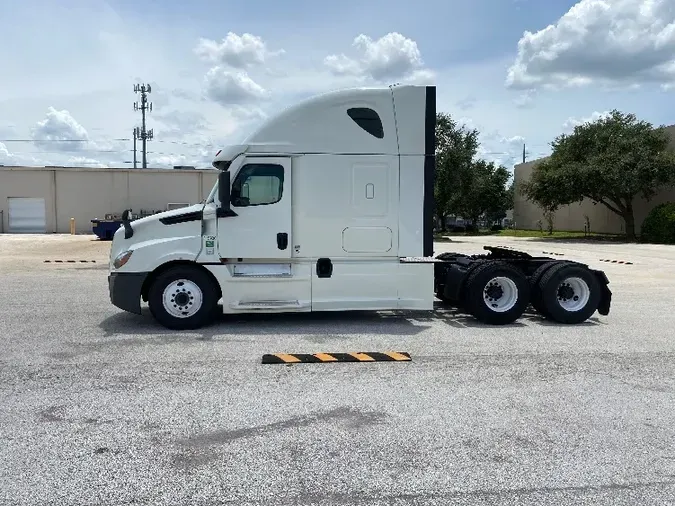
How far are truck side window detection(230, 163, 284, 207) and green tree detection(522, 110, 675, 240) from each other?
104ft

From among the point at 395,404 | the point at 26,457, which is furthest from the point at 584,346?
the point at 26,457

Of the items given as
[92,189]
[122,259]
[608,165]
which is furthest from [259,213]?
[92,189]

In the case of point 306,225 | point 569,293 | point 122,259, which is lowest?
point 569,293

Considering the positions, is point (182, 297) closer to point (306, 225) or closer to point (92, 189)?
point (306, 225)

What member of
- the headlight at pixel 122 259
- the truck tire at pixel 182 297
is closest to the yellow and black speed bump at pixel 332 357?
the truck tire at pixel 182 297

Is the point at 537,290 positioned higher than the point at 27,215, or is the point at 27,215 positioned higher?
the point at 27,215

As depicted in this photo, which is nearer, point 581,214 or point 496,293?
point 496,293

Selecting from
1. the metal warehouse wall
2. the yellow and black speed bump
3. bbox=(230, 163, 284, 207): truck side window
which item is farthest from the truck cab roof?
the metal warehouse wall

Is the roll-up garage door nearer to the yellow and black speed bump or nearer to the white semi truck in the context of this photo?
the white semi truck

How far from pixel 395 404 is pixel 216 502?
2.19 m

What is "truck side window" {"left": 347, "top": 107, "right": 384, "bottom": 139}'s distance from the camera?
855 centimetres

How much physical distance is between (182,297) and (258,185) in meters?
1.94

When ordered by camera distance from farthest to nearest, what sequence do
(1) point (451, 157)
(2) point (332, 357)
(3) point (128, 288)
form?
(1) point (451, 157) < (3) point (128, 288) < (2) point (332, 357)

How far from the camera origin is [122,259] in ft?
27.6
